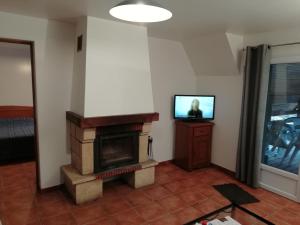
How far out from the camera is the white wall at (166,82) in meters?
3.76

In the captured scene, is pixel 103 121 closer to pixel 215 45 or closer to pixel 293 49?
pixel 215 45

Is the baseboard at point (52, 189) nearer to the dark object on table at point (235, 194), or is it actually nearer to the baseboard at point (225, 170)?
the dark object on table at point (235, 194)

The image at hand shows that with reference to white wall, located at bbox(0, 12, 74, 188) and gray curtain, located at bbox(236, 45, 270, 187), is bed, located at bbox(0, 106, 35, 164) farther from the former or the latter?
gray curtain, located at bbox(236, 45, 270, 187)

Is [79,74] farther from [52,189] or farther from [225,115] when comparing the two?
[225,115]

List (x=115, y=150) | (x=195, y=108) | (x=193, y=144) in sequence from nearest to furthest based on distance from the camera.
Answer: (x=115, y=150), (x=193, y=144), (x=195, y=108)

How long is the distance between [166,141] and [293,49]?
94.4 inches

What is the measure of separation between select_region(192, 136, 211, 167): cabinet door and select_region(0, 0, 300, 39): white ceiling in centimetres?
182

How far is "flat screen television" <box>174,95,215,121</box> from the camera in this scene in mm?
3846

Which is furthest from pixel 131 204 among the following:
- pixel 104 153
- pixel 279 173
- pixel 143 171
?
pixel 279 173

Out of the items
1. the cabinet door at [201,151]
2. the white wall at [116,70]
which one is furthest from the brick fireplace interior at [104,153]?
the cabinet door at [201,151]

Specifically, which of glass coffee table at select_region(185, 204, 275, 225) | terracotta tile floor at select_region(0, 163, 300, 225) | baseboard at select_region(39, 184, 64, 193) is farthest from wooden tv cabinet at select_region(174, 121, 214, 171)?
baseboard at select_region(39, 184, 64, 193)

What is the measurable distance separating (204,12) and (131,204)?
2418 mm

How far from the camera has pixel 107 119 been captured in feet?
8.96

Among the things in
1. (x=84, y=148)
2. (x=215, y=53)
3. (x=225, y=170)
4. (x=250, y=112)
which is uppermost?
(x=215, y=53)
